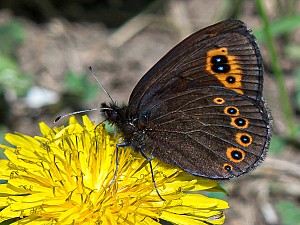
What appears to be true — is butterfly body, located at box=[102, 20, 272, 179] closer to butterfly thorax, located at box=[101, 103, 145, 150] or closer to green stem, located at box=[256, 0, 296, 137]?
butterfly thorax, located at box=[101, 103, 145, 150]

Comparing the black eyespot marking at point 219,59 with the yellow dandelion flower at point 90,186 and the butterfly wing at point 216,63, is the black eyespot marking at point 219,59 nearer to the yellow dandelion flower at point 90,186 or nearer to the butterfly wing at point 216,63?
the butterfly wing at point 216,63

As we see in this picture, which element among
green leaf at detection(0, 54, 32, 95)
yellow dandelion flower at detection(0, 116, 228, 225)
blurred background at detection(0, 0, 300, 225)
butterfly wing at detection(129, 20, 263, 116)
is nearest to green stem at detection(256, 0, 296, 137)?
blurred background at detection(0, 0, 300, 225)

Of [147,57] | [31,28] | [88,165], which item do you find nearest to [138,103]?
[88,165]

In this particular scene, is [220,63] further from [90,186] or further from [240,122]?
[90,186]

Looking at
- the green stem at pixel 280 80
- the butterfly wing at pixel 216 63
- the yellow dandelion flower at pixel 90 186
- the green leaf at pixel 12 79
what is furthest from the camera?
the green leaf at pixel 12 79

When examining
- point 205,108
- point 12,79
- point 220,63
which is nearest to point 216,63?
point 220,63

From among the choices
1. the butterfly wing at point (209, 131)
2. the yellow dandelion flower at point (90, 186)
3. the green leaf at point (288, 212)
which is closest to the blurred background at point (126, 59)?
the green leaf at point (288, 212)

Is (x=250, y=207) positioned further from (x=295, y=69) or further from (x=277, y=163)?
(x=295, y=69)
